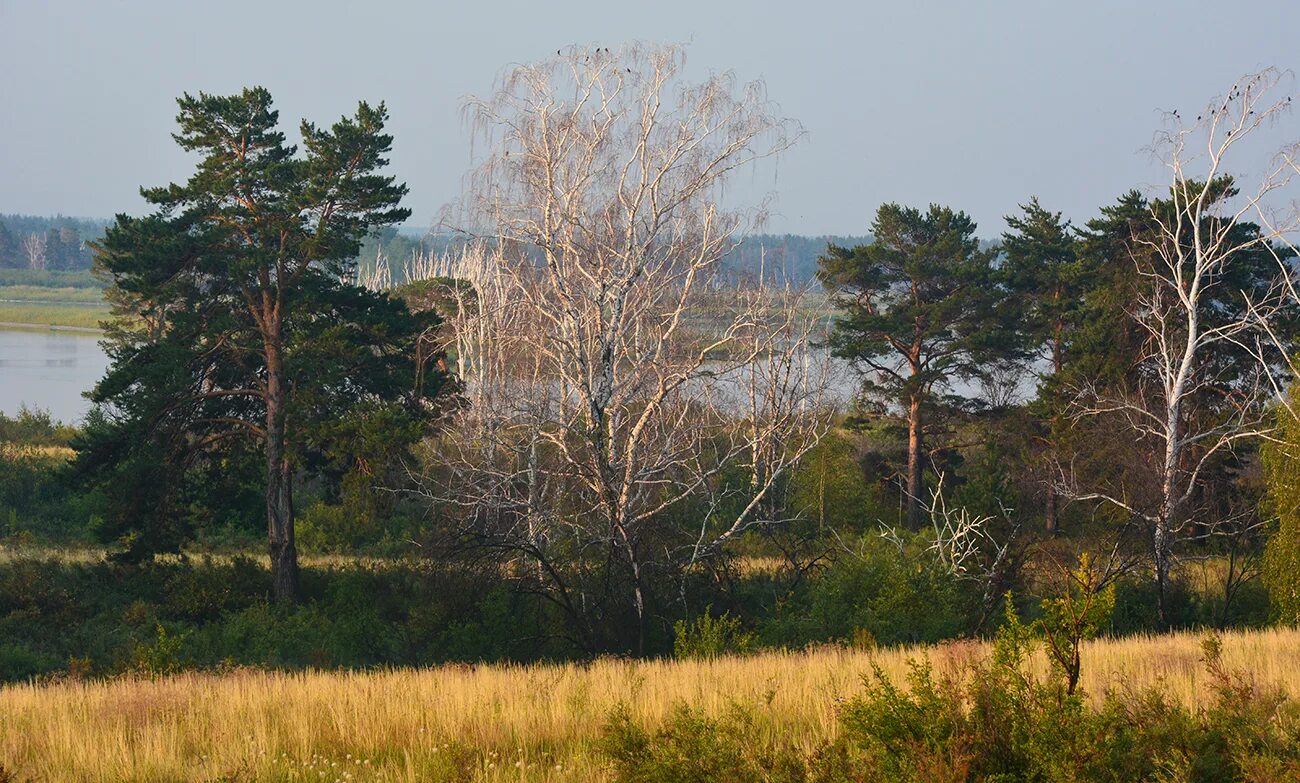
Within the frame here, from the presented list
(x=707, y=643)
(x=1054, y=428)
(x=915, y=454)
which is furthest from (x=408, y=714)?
(x=915, y=454)

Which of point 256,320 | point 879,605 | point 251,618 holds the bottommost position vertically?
point 251,618

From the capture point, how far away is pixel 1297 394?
73.5 ft

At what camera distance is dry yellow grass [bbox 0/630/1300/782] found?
6699mm

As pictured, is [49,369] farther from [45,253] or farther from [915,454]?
[45,253]

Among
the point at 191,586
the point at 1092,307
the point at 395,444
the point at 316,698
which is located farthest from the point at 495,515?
the point at 1092,307

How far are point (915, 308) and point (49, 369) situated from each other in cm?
7035

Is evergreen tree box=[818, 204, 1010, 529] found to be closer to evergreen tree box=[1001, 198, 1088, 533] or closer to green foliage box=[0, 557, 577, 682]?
evergreen tree box=[1001, 198, 1088, 533]

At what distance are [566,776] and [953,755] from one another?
→ 6.73ft

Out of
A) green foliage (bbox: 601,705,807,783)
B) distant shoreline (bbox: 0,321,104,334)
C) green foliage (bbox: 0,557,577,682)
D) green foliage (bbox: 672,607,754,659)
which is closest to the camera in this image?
green foliage (bbox: 601,705,807,783)

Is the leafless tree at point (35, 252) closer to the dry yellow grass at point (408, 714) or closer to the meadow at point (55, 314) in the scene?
the meadow at point (55, 314)

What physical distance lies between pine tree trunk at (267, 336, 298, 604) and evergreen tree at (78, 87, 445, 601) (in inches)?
1.3

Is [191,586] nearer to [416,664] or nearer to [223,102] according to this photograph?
[416,664]

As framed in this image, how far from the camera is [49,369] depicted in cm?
8612

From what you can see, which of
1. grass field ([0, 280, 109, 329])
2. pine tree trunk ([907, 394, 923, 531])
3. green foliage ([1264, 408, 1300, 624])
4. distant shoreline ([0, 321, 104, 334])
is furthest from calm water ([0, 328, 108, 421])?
green foliage ([1264, 408, 1300, 624])
